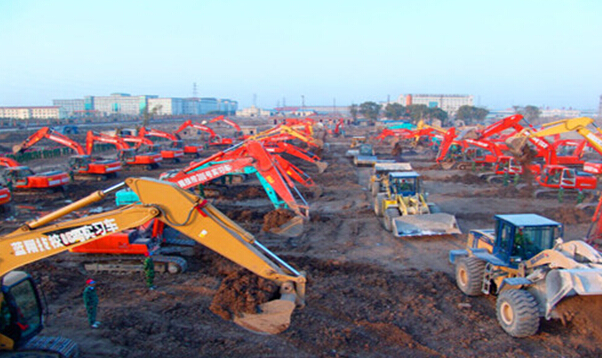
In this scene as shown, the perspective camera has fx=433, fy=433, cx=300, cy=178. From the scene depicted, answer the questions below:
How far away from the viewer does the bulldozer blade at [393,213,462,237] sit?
1371 cm

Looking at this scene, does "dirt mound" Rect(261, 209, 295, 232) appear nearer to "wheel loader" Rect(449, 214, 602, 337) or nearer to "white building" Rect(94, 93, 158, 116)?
"wheel loader" Rect(449, 214, 602, 337)

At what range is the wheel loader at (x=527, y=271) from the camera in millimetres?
7375

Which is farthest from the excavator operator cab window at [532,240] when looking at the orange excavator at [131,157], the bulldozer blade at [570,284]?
the orange excavator at [131,157]

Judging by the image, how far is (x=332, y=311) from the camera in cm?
868

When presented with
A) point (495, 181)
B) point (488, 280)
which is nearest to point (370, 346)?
point (488, 280)

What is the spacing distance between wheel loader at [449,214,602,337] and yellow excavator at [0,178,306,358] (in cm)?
418

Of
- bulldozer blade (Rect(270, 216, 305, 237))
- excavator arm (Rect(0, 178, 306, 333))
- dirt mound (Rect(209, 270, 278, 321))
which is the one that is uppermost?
excavator arm (Rect(0, 178, 306, 333))

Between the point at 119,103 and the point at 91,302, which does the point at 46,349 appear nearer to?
the point at 91,302

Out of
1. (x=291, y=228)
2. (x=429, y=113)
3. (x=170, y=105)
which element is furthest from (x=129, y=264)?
(x=170, y=105)

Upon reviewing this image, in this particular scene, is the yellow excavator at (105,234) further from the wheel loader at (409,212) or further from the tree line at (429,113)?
the tree line at (429,113)

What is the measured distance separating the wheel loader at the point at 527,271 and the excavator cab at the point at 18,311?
7.83m

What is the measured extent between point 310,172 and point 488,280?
20.4 metres

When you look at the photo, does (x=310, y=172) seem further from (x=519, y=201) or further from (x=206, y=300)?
(x=206, y=300)

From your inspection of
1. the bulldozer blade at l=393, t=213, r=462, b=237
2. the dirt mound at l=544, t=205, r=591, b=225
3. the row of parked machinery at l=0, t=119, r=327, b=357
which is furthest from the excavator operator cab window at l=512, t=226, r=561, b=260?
the dirt mound at l=544, t=205, r=591, b=225
